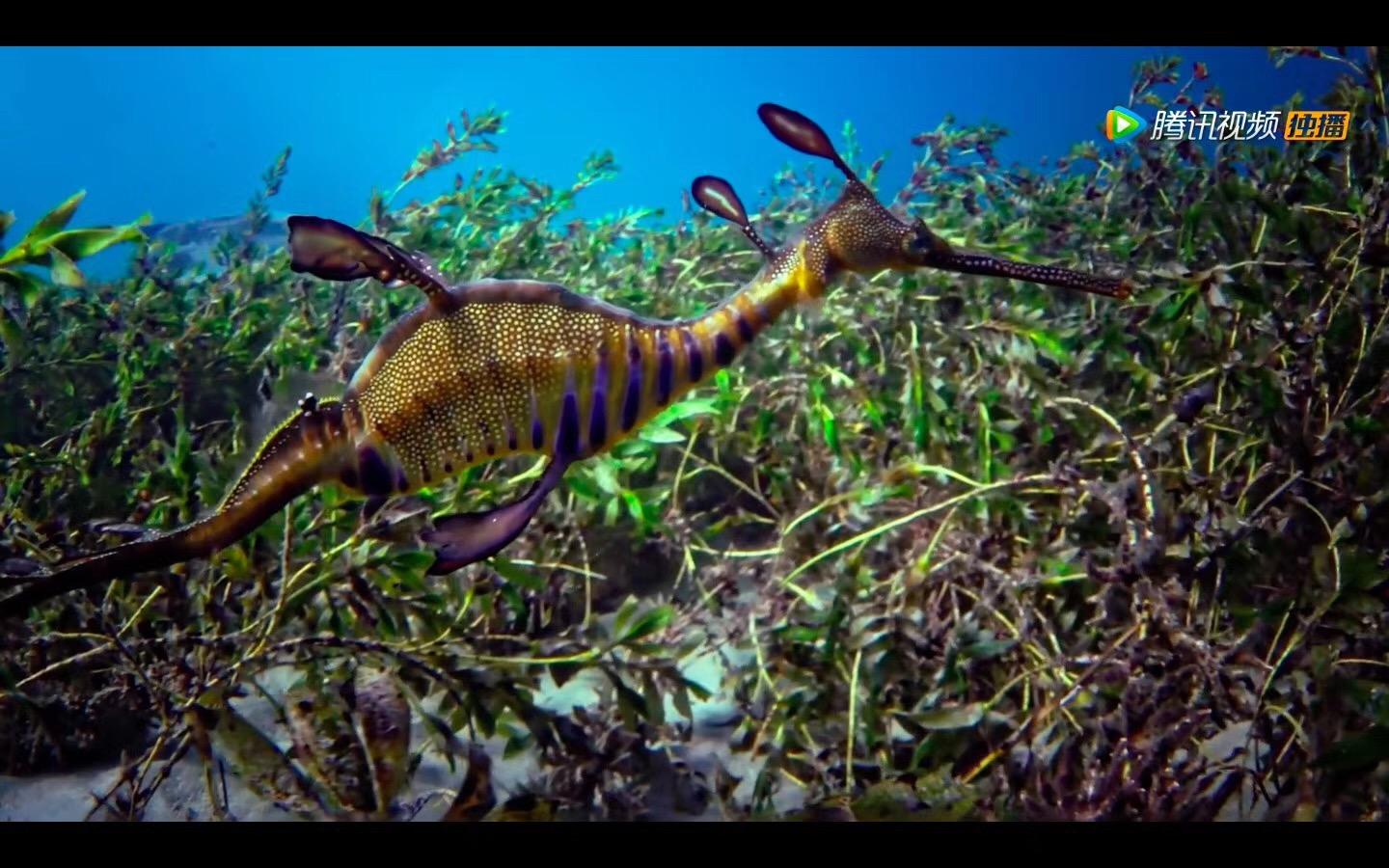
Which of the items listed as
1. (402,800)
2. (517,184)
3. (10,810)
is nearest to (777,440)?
(402,800)

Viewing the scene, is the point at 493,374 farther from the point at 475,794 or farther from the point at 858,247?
the point at 475,794

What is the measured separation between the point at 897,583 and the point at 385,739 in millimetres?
1808

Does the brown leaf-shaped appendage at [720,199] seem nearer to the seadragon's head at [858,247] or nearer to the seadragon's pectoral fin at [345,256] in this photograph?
the seadragon's head at [858,247]

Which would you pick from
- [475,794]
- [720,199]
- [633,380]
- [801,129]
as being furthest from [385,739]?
[801,129]

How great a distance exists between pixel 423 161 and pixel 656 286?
2.79 m

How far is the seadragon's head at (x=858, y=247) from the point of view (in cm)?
206

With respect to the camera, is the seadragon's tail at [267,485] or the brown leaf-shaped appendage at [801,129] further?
the brown leaf-shaped appendage at [801,129]

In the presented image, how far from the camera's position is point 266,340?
5.54m

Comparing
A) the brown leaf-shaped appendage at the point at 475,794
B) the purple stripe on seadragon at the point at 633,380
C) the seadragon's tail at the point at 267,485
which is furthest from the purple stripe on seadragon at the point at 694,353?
the brown leaf-shaped appendage at the point at 475,794

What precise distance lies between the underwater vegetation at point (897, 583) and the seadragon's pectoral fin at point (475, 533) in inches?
23.5

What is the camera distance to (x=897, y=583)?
2877 mm

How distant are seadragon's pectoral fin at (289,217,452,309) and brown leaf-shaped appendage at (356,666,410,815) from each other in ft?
4.71

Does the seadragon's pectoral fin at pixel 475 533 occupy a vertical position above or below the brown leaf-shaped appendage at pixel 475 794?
above
